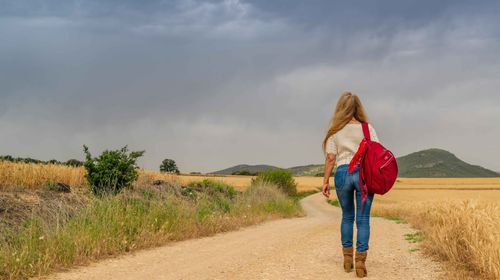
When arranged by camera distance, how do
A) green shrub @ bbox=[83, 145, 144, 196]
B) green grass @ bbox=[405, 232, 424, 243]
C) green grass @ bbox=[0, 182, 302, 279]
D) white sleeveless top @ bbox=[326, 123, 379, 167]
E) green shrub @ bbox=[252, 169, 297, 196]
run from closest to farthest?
white sleeveless top @ bbox=[326, 123, 379, 167] → green grass @ bbox=[0, 182, 302, 279] → green grass @ bbox=[405, 232, 424, 243] → green shrub @ bbox=[83, 145, 144, 196] → green shrub @ bbox=[252, 169, 297, 196]

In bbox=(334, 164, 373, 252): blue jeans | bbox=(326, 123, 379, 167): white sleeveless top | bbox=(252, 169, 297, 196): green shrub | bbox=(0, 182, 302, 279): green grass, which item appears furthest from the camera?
bbox=(252, 169, 297, 196): green shrub

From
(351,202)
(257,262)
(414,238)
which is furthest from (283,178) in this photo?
(351,202)

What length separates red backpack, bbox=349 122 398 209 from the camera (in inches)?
295

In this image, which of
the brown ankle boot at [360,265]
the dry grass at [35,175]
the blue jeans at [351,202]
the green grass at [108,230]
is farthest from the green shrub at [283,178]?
the brown ankle boot at [360,265]

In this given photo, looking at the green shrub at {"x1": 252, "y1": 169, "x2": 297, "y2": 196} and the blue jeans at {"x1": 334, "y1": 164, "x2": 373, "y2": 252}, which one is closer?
the blue jeans at {"x1": 334, "y1": 164, "x2": 373, "y2": 252}

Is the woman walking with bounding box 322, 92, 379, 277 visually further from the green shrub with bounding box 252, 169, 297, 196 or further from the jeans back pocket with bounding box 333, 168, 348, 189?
the green shrub with bounding box 252, 169, 297, 196

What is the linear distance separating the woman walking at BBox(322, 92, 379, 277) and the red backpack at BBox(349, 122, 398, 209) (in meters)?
0.11

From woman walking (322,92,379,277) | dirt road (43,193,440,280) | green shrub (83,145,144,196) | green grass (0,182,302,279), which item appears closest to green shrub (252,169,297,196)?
green shrub (83,145,144,196)

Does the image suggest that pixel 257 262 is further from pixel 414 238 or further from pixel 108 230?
pixel 414 238

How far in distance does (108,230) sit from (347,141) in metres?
5.61

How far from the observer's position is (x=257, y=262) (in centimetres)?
909

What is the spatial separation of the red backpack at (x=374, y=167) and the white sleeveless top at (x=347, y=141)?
0.13 meters

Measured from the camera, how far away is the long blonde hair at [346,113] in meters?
7.91

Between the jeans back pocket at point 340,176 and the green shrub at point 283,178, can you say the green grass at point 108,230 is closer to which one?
the jeans back pocket at point 340,176
